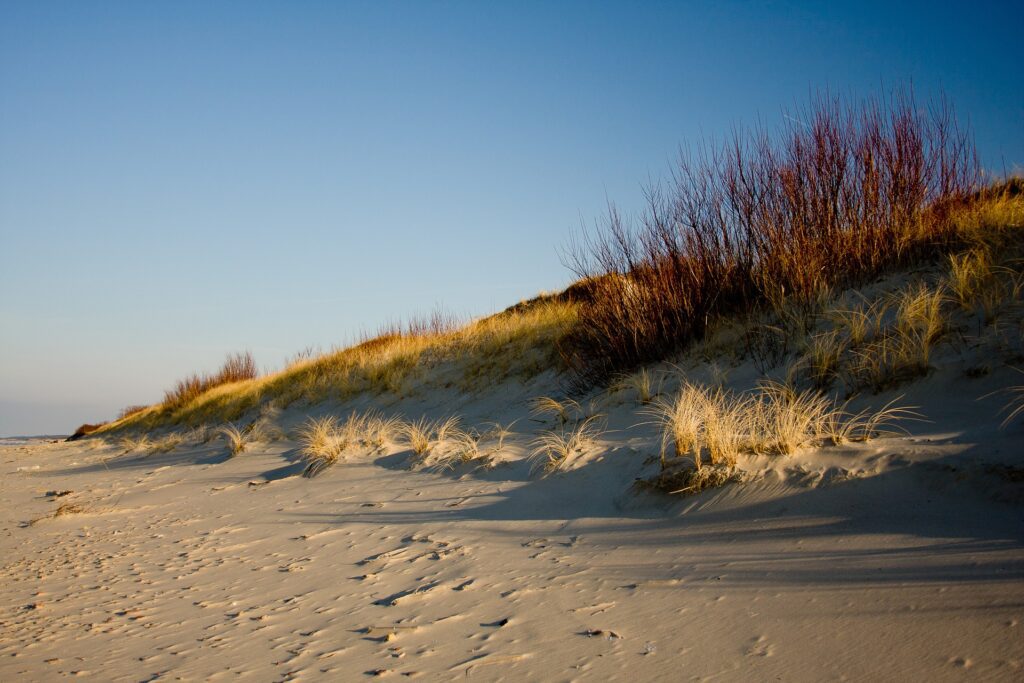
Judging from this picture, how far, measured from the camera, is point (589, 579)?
298 centimetres

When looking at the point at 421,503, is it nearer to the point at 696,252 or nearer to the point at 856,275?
the point at 696,252

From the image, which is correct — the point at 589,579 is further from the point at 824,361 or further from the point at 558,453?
Answer: the point at 824,361

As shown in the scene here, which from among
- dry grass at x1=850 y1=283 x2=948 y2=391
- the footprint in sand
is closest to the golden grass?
dry grass at x1=850 y1=283 x2=948 y2=391

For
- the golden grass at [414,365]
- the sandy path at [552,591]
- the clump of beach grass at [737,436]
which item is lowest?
the sandy path at [552,591]

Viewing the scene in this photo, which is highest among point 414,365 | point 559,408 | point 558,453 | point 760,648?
point 414,365

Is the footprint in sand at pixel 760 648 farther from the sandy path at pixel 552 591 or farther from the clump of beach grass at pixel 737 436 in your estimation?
the clump of beach grass at pixel 737 436

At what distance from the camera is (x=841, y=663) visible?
1985 mm

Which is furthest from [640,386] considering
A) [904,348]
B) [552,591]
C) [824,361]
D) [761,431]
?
[552,591]

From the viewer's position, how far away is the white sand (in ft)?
7.13

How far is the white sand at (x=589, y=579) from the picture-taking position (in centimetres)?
217

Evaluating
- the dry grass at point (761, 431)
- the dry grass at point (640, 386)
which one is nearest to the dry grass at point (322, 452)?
the dry grass at point (640, 386)

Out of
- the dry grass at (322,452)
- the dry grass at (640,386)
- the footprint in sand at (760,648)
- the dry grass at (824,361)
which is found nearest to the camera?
the footprint in sand at (760,648)

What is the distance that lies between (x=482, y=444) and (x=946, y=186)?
5.85 metres

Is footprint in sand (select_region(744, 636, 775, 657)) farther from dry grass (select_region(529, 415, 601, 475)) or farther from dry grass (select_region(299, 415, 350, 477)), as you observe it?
dry grass (select_region(299, 415, 350, 477))
